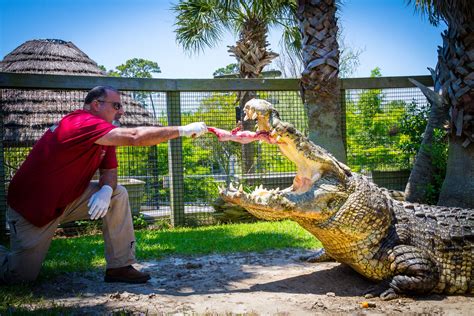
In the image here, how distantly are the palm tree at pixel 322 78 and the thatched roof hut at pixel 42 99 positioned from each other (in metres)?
3.91

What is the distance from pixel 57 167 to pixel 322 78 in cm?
492

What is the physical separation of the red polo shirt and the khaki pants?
0.40ft

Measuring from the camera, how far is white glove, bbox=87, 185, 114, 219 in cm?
380

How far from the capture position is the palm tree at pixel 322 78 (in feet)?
24.4

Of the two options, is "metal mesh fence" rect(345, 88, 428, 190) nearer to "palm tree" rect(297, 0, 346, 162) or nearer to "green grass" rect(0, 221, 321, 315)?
"palm tree" rect(297, 0, 346, 162)

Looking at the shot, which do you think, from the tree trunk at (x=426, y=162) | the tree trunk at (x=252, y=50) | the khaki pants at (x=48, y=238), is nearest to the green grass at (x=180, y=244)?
the khaki pants at (x=48, y=238)

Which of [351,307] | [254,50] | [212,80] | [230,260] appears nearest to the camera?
[351,307]

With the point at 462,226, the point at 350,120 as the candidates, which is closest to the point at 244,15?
the point at 350,120

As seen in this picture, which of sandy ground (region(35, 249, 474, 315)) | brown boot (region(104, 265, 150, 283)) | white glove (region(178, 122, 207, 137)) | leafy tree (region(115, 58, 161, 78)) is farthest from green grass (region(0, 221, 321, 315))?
leafy tree (region(115, 58, 161, 78))

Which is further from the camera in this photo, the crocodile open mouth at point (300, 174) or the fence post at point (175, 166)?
the fence post at point (175, 166)

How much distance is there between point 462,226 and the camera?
371 cm

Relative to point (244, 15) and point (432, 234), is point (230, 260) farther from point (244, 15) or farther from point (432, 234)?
point (244, 15)

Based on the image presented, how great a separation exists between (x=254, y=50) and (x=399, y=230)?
9.45m

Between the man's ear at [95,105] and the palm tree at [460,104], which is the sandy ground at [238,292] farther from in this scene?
the palm tree at [460,104]
